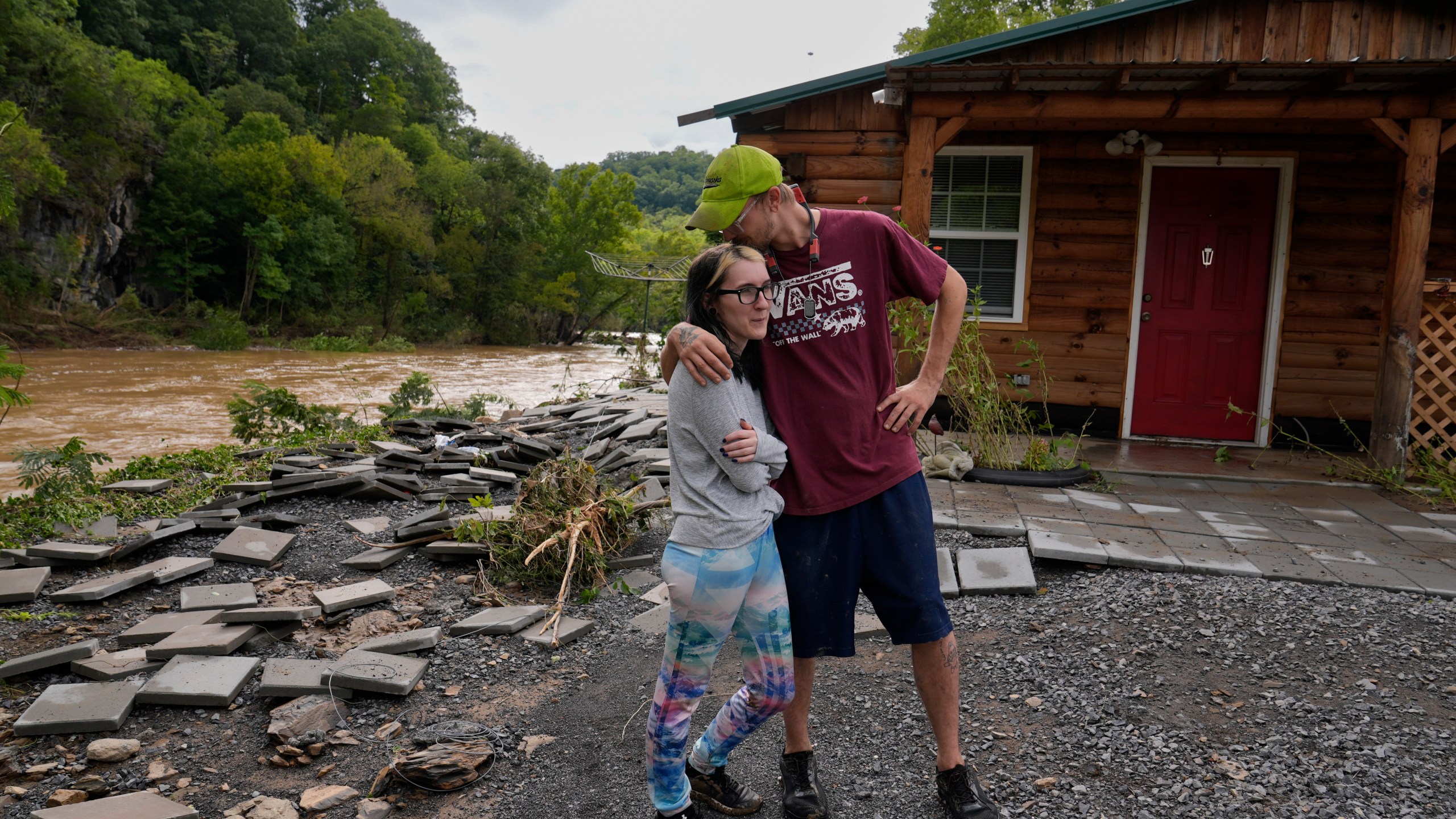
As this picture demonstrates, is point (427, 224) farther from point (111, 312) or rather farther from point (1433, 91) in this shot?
point (1433, 91)

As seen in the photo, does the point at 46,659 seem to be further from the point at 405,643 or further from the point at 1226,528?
the point at 1226,528

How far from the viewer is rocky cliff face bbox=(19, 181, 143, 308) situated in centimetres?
2688

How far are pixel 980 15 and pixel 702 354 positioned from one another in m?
36.6

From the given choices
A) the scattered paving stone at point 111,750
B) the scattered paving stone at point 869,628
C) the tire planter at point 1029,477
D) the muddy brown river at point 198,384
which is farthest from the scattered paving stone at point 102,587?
the tire planter at point 1029,477

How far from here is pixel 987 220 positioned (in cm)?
789

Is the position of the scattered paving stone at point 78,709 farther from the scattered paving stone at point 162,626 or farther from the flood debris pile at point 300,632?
the scattered paving stone at point 162,626

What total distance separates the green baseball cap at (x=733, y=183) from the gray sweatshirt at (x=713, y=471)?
38cm

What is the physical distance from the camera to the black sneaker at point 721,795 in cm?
242

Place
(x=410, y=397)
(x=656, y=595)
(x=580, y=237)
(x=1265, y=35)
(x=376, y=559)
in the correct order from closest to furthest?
(x=656, y=595)
(x=376, y=559)
(x=1265, y=35)
(x=410, y=397)
(x=580, y=237)

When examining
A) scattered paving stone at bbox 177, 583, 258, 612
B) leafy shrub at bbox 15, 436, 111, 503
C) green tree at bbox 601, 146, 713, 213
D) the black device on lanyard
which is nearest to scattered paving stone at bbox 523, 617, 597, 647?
scattered paving stone at bbox 177, 583, 258, 612

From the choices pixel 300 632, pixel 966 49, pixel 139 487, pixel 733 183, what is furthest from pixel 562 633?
pixel 966 49

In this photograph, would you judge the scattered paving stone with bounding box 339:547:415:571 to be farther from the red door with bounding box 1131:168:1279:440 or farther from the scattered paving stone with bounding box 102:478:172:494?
the red door with bounding box 1131:168:1279:440

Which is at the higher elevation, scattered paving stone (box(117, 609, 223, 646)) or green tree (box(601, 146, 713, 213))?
green tree (box(601, 146, 713, 213))

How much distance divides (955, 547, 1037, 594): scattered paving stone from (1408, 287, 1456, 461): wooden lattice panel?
3991 mm
